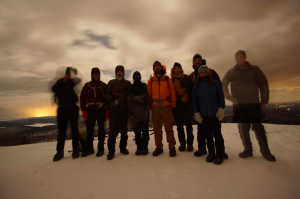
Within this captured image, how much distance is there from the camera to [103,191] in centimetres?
258

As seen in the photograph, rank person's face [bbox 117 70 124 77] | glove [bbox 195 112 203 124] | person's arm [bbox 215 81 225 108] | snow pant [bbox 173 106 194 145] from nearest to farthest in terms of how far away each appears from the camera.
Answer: person's arm [bbox 215 81 225 108] → glove [bbox 195 112 203 124] → snow pant [bbox 173 106 194 145] → person's face [bbox 117 70 124 77]

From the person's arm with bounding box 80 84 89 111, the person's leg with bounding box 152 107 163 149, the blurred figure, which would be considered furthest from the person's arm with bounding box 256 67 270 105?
the person's arm with bounding box 80 84 89 111

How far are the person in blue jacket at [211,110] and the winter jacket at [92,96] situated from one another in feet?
9.92

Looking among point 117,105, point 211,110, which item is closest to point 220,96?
point 211,110

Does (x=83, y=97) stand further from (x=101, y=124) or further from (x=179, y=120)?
(x=179, y=120)

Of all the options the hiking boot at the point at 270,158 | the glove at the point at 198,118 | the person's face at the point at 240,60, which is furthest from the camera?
the glove at the point at 198,118

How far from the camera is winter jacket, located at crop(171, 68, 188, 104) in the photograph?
4.59 metres

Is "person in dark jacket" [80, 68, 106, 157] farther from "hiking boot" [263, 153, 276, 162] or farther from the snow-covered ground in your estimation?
"hiking boot" [263, 153, 276, 162]

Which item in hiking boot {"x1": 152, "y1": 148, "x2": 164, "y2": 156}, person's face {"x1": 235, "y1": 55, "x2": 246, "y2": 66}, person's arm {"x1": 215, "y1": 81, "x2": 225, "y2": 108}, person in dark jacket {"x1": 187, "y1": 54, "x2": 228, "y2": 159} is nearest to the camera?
person's arm {"x1": 215, "y1": 81, "x2": 225, "y2": 108}

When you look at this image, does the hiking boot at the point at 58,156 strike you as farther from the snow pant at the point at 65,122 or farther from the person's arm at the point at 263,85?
the person's arm at the point at 263,85

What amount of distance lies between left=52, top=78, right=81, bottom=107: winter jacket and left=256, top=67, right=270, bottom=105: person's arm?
538cm

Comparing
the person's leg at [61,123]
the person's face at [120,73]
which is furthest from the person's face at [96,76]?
the person's leg at [61,123]

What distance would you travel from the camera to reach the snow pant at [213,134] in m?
3.65

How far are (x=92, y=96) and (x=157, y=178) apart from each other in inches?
126
